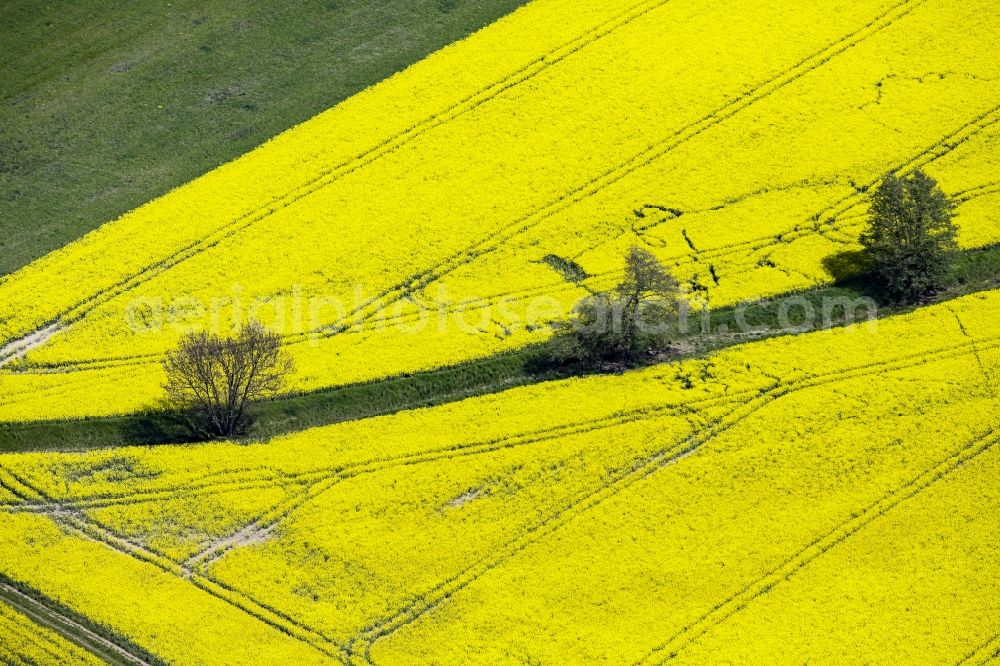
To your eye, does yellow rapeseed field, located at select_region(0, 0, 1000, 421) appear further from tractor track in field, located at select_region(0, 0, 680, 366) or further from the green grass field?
the green grass field

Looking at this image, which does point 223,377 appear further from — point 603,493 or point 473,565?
point 603,493

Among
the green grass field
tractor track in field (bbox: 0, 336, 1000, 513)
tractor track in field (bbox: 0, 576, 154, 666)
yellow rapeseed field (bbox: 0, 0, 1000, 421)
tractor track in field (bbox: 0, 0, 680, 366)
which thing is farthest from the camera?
the green grass field

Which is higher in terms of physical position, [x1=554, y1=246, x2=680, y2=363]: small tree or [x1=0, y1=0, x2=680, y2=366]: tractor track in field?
[x1=0, y1=0, x2=680, y2=366]: tractor track in field

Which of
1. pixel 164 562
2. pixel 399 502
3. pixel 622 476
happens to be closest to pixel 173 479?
pixel 164 562

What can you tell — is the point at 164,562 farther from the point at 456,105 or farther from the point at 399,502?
the point at 456,105

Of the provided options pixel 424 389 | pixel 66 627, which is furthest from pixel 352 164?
pixel 66 627

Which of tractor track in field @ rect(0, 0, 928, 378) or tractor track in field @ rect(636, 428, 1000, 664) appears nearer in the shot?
tractor track in field @ rect(636, 428, 1000, 664)

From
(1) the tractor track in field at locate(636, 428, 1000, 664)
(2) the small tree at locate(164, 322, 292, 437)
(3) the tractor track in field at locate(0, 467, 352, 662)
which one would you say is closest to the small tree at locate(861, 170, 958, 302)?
(1) the tractor track in field at locate(636, 428, 1000, 664)

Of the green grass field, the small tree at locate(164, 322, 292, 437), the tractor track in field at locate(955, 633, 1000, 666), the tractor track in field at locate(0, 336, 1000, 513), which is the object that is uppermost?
the green grass field
